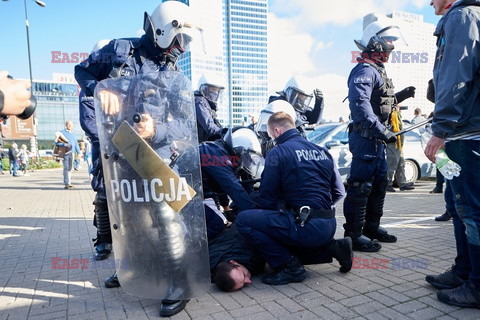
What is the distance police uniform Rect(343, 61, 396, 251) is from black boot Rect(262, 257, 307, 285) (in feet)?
3.20

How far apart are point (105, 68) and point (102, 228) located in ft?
5.15

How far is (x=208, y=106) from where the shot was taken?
412 centimetres

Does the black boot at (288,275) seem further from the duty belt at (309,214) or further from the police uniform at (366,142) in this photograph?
the police uniform at (366,142)

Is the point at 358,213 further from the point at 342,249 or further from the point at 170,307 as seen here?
the point at 170,307

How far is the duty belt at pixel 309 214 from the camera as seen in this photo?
2.56 meters

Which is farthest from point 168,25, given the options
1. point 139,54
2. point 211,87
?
point 211,87

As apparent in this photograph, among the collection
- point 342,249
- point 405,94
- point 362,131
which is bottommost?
point 342,249

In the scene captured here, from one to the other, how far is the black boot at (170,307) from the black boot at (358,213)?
1901 millimetres

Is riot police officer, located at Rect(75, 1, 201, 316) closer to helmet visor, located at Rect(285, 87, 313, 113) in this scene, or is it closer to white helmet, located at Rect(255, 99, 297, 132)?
white helmet, located at Rect(255, 99, 297, 132)

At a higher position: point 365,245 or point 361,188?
point 361,188

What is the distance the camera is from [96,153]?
3340mm

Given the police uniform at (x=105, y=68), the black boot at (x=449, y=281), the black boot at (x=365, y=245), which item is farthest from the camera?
the black boot at (x=365, y=245)

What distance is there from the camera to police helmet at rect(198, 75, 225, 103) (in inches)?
169

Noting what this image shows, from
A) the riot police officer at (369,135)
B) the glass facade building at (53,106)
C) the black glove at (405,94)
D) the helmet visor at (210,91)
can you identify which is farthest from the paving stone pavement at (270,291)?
the glass facade building at (53,106)
